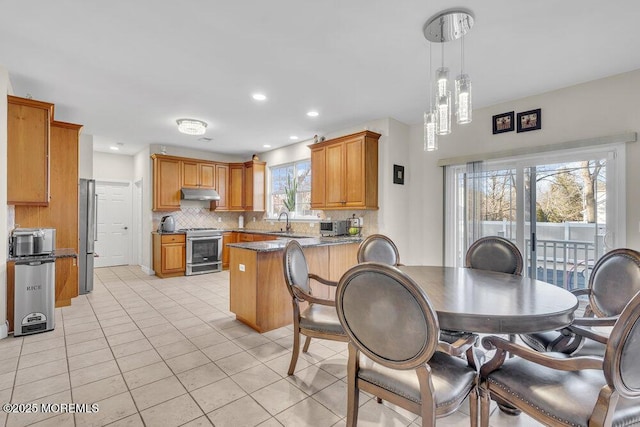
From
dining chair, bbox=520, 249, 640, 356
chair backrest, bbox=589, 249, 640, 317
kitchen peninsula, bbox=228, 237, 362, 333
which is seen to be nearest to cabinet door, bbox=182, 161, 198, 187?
Result: kitchen peninsula, bbox=228, 237, 362, 333

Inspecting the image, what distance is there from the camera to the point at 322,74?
10.2 ft

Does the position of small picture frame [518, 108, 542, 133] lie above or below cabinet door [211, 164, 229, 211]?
above

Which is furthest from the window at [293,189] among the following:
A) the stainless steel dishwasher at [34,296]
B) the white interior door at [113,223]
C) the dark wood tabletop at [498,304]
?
the dark wood tabletop at [498,304]

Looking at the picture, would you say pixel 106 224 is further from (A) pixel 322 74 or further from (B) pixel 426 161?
(B) pixel 426 161

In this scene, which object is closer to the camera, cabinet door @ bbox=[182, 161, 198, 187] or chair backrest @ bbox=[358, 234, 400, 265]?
chair backrest @ bbox=[358, 234, 400, 265]

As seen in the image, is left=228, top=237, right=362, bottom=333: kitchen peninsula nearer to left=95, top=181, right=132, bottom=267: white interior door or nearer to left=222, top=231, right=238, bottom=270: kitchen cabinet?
left=222, top=231, right=238, bottom=270: kitchen cabinet

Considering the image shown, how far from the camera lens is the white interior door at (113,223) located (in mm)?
6906

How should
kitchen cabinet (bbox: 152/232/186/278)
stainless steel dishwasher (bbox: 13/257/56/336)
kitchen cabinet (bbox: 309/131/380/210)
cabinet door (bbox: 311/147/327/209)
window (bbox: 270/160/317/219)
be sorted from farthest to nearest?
window (bbox: 270/160/317/219)
kitchen cabinet (bbox: 152/232/186/278)
cabinet door (bbox: 311/147/327/209)
kitchen cabinet (bbox: 309/131/380/210)
stainless steel dishwasher (bbox: 13/257/56/336)

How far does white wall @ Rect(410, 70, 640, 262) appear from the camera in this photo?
2.95 metres

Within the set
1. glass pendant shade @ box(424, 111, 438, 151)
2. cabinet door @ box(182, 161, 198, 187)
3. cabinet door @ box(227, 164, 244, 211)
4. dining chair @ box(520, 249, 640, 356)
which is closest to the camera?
dining chair @ box(520, 249, 640, 356)

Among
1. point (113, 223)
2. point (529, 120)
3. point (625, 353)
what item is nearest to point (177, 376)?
point (625, 353)

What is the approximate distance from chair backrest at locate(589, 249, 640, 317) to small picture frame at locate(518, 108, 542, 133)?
1.93 metres

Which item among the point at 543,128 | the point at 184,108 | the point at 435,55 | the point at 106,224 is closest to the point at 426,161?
the point at 543,128

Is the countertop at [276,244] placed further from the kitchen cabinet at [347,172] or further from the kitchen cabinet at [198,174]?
the kitchen cabinet at [198,174]
